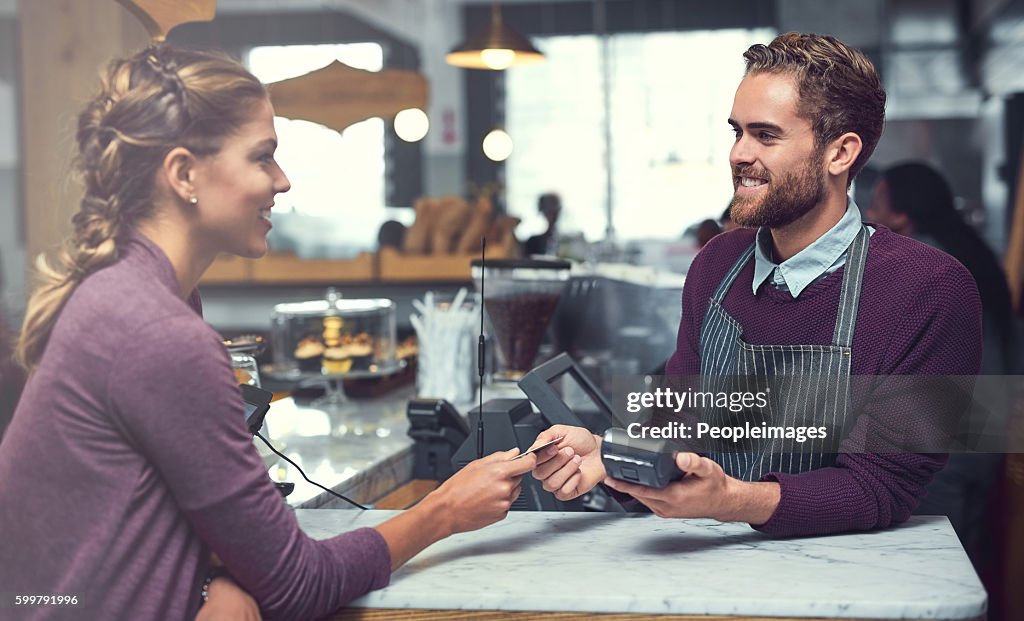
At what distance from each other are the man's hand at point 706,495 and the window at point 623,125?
22.8 feet

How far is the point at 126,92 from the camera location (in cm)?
90

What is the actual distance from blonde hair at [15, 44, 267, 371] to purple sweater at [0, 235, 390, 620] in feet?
0.08

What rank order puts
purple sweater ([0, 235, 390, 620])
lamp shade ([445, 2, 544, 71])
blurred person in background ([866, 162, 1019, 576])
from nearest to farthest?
purple sweater ([0, 235, 390, 620]) → blurred person in background ([866, 162, 1019, 576]) → lamp shade ([445, 2, 544, 71])

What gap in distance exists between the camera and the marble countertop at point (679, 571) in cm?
95

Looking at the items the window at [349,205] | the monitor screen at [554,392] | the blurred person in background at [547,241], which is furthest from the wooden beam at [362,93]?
the monitor screen at [554,392]

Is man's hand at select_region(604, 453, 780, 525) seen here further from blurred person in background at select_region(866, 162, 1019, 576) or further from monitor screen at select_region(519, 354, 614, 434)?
blurred person in background at select_region(866, 162, 1019, 576)

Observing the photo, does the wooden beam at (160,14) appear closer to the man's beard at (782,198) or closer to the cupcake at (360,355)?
the man's beard at (782,198)

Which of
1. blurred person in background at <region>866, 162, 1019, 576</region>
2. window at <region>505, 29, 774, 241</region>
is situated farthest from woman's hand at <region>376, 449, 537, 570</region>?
window at <region>505, 29, 774, 241</region>

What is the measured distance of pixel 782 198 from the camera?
1254mm

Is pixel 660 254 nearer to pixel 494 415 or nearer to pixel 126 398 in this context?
pixel 494 415

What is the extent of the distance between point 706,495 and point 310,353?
4.23 ft

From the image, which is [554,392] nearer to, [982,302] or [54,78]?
[54,78]

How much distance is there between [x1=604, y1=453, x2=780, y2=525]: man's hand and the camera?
1081mm

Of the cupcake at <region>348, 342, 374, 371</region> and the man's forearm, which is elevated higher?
the man's forearm
